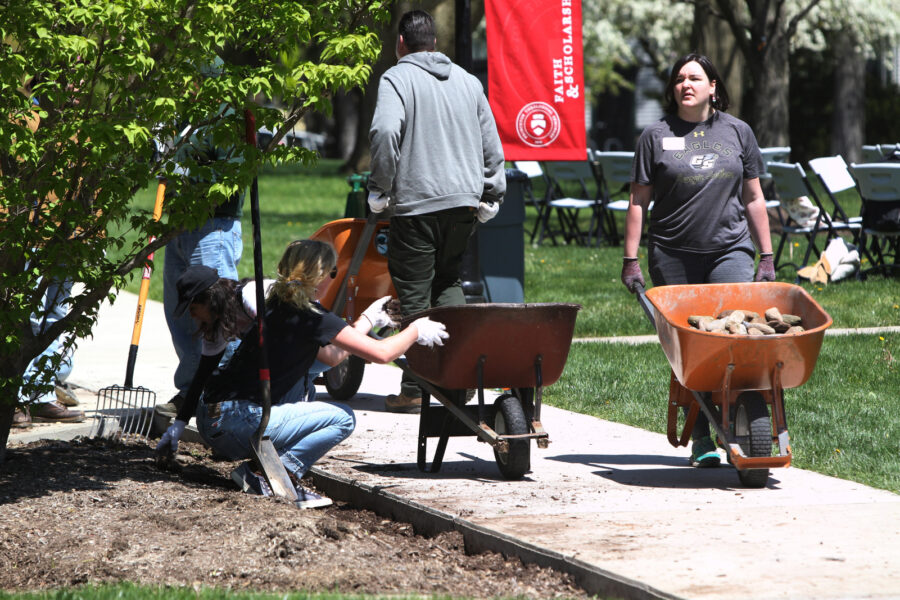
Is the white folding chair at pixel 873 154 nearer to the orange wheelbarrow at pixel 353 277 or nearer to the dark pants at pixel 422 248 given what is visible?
the orange wheelbarrow at pixel 353 277

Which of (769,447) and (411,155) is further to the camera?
(411,155)

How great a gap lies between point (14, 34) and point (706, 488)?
339cm

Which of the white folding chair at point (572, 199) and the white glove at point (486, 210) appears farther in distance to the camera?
the white folding chair at point (572, 199)

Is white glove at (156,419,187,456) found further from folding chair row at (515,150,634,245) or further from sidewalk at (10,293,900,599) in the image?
folding chair row at (515,150,634,245)

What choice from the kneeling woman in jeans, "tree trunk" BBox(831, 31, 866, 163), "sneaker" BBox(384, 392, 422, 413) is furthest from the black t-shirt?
"tree trunk" BBox(831, 31, 866, 163)

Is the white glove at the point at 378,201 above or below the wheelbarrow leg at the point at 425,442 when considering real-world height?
above

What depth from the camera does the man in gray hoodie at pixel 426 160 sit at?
6.59m

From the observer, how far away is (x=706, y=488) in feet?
18.2

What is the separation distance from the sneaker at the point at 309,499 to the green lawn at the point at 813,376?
2.25m

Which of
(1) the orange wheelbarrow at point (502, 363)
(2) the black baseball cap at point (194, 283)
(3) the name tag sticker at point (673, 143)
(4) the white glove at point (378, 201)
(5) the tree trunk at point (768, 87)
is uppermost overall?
(5) the tree trunk at point (768, 87)

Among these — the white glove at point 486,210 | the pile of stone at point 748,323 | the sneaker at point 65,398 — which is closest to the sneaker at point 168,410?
the sneaker at point 65,398

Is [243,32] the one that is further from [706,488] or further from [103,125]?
[706,488]

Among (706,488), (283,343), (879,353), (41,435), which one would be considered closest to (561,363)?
(706,488)

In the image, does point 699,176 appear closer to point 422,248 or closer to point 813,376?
point 422,248
